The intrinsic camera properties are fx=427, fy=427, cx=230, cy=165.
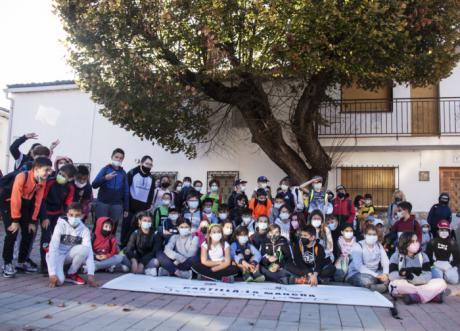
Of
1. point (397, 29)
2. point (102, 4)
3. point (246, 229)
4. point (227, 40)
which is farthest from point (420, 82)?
point (102, 4)

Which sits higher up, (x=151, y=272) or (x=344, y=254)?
(x=344, y=254)

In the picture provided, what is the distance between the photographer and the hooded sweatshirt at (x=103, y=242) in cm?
727

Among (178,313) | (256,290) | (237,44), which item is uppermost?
(237,44)

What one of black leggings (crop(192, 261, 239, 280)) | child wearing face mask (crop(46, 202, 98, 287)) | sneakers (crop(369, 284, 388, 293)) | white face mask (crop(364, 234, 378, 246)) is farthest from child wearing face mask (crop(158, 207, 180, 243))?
sneakers (crop(369, 284, 388, 293))

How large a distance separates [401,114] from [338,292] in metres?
8.85

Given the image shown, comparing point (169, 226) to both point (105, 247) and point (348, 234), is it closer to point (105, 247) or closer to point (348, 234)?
point (105, 247)

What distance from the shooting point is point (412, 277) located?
626cm

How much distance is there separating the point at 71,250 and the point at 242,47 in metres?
5.84

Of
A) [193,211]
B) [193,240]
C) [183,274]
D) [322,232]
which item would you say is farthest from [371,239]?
[193,211]

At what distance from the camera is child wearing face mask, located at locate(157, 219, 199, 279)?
7.16 meters

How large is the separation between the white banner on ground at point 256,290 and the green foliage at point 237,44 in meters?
4.88

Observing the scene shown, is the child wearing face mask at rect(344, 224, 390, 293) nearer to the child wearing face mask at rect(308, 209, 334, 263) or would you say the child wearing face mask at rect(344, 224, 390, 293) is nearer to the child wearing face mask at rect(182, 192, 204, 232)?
the child wearing face mask at rect(308, 209, 334, 263)

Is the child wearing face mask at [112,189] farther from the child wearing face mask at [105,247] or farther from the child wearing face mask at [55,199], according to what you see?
the child wearing face mask at [55,199]

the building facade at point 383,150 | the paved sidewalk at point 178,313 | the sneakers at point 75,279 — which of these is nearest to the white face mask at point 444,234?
the paved sidewalk at point 178,313
